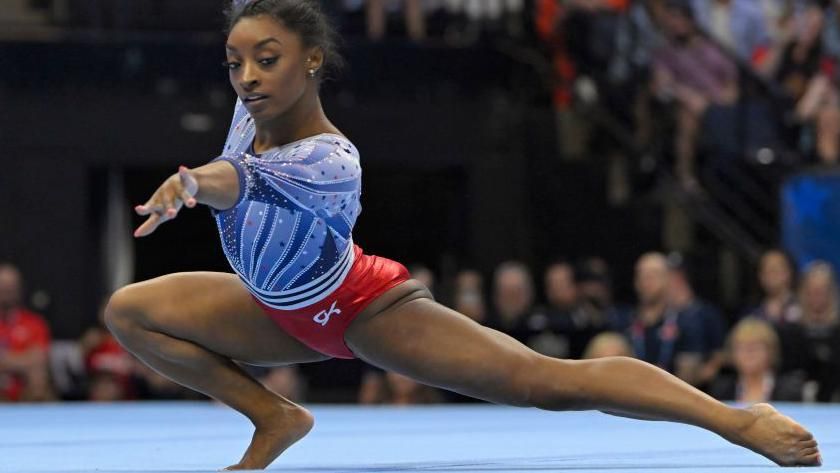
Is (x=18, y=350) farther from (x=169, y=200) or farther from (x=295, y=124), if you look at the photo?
(x=169, y=200)

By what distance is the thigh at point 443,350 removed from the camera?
12.1 ft

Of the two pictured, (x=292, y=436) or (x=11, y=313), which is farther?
(x=11, y=313)

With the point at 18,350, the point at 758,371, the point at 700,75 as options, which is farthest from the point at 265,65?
the point at 700,75

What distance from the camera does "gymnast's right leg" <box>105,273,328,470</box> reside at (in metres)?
3.86

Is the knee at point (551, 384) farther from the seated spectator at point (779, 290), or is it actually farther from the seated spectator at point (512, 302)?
the seated spectator at point (512, 302)

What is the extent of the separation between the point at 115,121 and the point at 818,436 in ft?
20.8

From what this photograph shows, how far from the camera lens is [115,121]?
33.6 ft

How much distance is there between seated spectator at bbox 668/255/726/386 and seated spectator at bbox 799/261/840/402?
1.56 ft

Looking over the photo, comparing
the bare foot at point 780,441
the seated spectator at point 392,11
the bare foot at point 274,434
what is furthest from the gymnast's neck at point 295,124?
the seated spectator at point 392,11

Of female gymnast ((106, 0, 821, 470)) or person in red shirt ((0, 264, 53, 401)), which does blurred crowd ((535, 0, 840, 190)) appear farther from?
female gymnast ((106, 0, 821, 470))

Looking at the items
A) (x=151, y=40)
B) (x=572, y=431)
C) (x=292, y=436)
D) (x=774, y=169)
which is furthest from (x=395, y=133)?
(x=292, y=436)

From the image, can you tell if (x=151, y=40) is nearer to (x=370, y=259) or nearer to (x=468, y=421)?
(x=468, y=421)

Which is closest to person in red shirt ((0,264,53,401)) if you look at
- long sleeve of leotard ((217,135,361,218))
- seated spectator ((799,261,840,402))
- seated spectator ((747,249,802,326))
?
seated spectator ((747,249,802,326))

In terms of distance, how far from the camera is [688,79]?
34.1 ft
